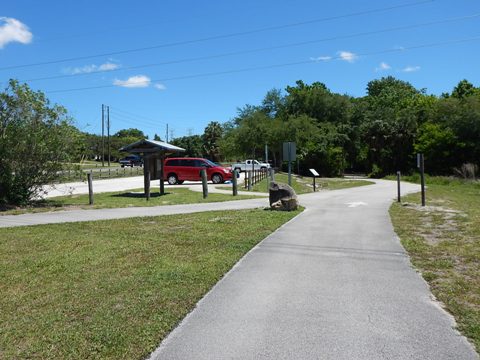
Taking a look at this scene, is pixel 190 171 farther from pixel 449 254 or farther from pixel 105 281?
pixel 105 281

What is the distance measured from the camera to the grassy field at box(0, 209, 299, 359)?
4.07 meters

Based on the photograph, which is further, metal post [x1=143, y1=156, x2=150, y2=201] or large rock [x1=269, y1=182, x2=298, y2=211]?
metal post [x1=143, y1=156, x2=150, y2=201]

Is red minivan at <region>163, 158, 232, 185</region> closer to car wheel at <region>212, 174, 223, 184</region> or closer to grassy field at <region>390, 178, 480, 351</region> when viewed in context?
car wheel at <region>212, 174, 223, 184</region>

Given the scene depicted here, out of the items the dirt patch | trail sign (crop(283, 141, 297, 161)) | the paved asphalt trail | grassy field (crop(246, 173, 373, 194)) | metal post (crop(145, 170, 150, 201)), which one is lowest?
the paved asphalt trail

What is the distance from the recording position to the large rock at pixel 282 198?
14203mm

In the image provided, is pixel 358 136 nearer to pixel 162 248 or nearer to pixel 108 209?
pixel 108 209

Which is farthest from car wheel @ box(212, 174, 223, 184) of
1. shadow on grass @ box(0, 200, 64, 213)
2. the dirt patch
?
the dirt patch

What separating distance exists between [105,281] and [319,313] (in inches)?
111

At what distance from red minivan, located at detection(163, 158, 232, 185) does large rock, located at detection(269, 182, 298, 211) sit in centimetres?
1610

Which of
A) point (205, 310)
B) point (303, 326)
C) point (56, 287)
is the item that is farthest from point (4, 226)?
point (303, 326)

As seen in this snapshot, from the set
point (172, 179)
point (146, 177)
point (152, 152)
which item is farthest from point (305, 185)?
point (146, 177)

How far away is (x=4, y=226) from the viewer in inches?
442

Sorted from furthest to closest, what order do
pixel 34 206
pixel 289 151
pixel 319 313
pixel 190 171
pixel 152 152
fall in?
pixel 190 171, pixel 152 152, pixel 289 151, pixel 34 206, pixel 319 313

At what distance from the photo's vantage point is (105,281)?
6.02 meters
